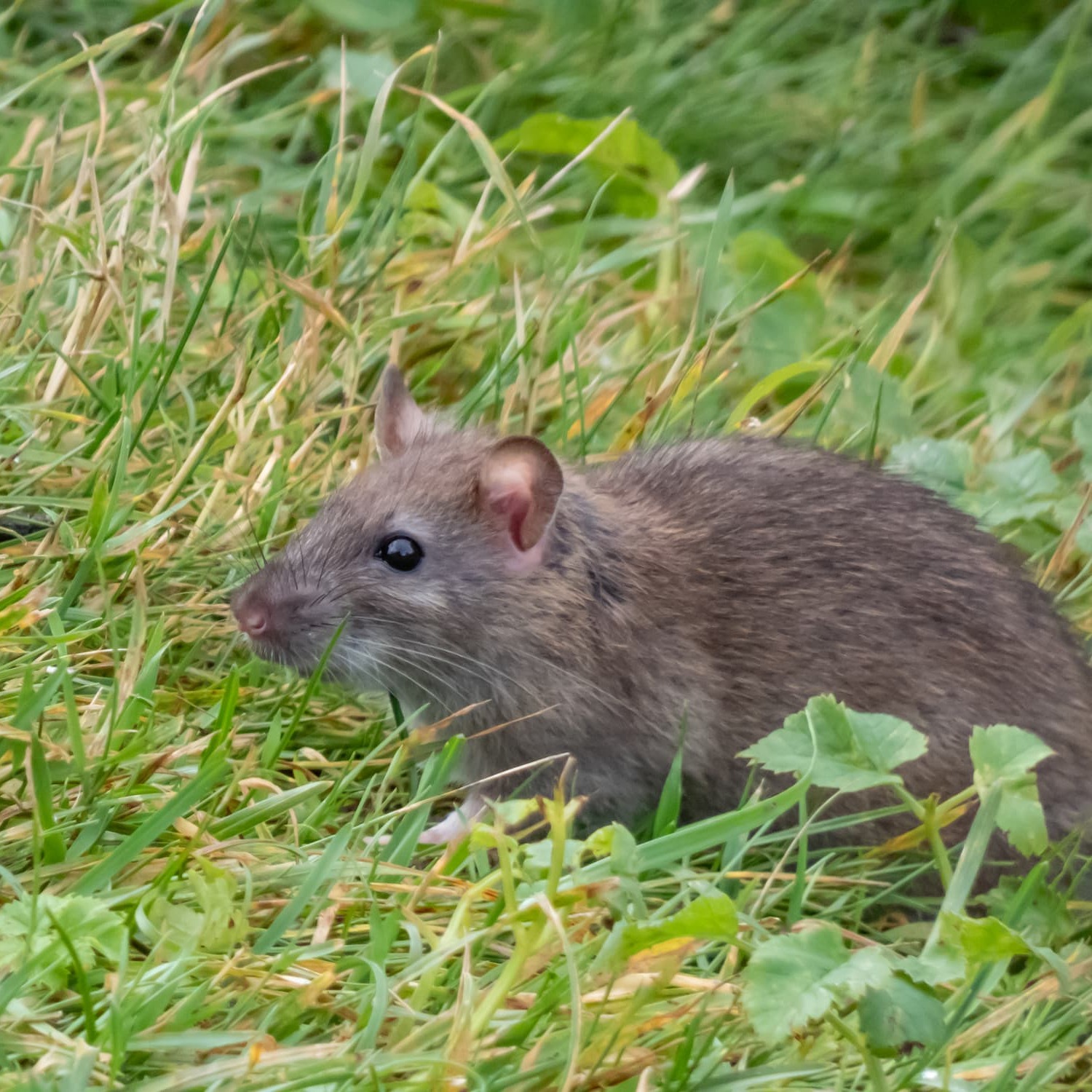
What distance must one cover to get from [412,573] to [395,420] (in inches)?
21.2

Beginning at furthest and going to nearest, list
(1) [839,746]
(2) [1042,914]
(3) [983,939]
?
(2) [1042,914]
(1) [839,746]
(3) [983,939]

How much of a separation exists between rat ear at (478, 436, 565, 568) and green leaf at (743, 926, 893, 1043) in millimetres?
1213

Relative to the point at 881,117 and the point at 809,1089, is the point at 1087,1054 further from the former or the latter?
the point at 881,117

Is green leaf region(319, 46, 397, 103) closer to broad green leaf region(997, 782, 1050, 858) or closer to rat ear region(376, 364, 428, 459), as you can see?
rat ear region(376, 364, 428, 459)

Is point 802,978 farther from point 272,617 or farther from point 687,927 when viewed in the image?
point 272,617

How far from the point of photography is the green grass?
2658 mm

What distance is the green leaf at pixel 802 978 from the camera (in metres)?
2.56

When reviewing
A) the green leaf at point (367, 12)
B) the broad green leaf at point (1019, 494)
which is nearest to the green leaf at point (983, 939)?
the broad green leaf at point (1019, 494)

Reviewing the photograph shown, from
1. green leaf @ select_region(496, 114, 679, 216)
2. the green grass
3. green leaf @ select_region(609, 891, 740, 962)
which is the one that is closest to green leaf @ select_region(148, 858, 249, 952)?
the green grass

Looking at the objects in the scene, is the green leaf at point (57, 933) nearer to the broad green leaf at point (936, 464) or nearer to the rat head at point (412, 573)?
the rat head at point (412, 573)

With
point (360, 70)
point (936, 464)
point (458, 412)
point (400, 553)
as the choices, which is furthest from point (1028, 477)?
point (360, 70)

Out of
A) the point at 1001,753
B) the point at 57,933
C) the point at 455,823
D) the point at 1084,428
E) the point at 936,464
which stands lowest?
the point at 455,823

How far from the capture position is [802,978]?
8.64 ft

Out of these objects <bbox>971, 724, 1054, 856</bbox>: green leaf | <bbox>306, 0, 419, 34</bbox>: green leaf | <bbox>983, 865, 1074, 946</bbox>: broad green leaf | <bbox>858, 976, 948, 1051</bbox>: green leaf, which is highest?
<bbox>306, 0, 419, 34</bbox>: green leaf
